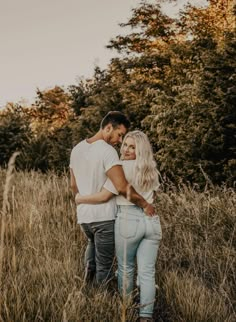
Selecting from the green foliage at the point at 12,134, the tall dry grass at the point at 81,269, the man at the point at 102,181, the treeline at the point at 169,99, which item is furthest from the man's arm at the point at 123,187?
the green foliage at the point at 12,134

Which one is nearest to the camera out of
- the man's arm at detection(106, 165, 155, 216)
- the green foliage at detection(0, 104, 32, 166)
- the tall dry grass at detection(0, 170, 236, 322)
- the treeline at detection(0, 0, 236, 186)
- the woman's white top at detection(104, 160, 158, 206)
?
the tall dry grass at detection(0, 170, 236, 322)

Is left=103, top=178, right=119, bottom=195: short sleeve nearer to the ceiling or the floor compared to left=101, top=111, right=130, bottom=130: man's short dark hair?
nearer to the floor

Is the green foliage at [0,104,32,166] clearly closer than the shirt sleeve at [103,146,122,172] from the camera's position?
No

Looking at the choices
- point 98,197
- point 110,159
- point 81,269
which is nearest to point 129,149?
point 110,159

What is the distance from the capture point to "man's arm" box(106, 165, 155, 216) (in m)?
3.70

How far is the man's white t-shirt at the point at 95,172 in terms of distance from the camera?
12.6 ft

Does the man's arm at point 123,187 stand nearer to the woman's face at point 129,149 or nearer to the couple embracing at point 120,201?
the couple embracing at point 120,201

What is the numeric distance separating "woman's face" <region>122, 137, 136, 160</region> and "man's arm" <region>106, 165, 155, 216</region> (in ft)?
0.47

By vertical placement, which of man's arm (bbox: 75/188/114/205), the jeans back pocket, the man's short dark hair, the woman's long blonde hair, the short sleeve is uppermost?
the man's short dark hair

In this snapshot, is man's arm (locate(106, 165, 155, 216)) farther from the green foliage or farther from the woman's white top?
the green foliage

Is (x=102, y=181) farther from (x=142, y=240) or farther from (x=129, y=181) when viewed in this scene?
(x=142, y=240)

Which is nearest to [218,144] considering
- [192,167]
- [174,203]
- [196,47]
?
[192,167]

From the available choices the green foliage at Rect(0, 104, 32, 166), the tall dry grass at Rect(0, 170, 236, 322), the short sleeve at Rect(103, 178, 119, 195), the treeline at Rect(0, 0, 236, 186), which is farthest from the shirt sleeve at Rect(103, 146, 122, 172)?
the green foliage at Rect(0, 104, 32, 166)

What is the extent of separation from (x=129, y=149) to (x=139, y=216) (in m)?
0.52
